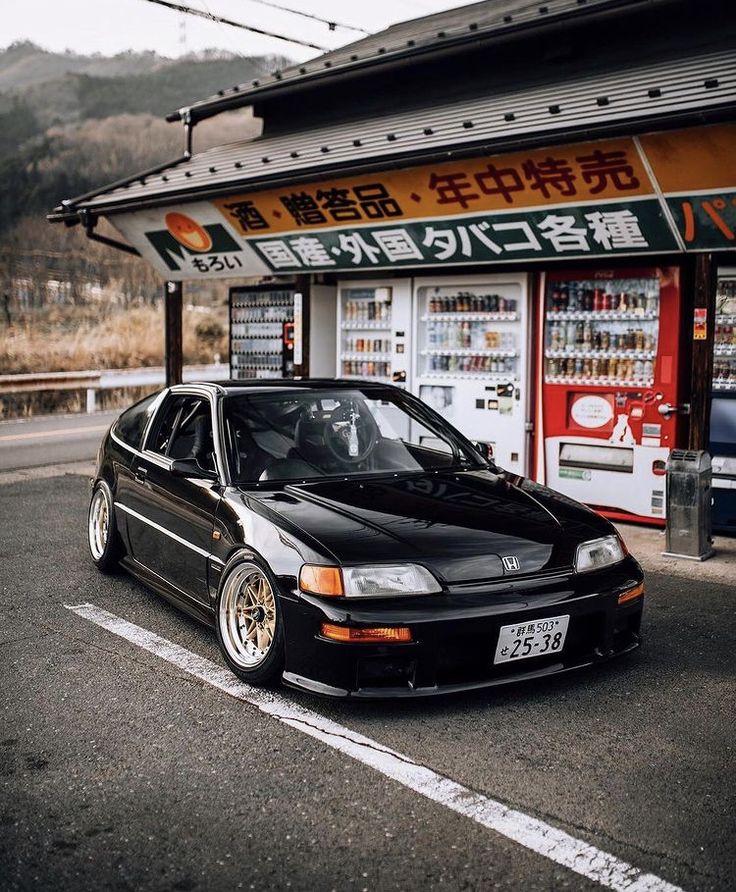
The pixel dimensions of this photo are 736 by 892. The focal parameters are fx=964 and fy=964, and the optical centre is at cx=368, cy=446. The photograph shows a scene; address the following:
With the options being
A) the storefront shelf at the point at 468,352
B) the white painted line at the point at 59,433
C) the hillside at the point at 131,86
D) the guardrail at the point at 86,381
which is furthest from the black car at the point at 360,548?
the hillside at the point at 131,86

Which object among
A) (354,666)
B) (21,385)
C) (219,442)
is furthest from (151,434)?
(21,385)

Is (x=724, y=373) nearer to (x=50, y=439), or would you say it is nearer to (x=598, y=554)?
(x=598, y=554)

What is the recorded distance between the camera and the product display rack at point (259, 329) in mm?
11844

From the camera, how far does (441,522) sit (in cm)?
453

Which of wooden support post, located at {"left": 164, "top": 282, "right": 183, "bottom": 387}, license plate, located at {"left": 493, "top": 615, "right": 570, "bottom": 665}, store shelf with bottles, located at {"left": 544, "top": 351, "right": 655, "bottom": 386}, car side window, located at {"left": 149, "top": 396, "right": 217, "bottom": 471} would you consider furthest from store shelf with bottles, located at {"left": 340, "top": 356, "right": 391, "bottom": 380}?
license plate, located at {"left": 493, "top": 615, "right": 570, "bottom": 665}

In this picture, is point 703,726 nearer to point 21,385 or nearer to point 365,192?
point 365,192

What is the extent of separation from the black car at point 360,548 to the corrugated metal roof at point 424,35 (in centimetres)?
477

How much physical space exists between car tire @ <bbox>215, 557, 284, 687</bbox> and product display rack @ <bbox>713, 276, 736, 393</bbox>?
507 centimetres

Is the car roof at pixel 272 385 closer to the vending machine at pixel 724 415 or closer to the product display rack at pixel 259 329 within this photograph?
the vending machine at pixel 724 415

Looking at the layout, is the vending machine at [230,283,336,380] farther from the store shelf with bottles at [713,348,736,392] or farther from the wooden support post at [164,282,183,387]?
the store shelf with bottles at [713,348,736,392]

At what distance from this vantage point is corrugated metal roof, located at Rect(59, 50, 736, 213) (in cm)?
727

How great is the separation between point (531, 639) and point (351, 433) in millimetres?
1875

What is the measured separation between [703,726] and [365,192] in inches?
261

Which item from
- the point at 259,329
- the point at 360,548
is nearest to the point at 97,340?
the point at 259,329
